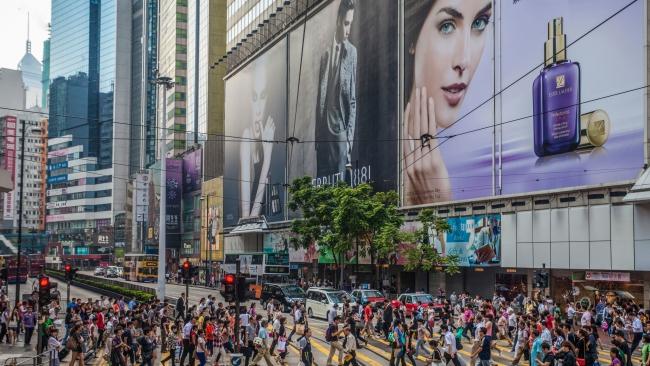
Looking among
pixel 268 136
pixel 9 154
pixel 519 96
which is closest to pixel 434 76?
pixel 519 96

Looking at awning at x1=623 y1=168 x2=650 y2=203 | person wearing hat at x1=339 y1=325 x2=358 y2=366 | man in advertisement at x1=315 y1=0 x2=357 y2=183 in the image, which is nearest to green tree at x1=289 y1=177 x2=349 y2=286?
man in advertisement at x1=315 y1=0 x2=357 y2=183

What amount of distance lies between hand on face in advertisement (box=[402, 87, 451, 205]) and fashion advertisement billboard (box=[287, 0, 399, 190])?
2261 mm

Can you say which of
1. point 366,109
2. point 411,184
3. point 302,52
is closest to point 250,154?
point 302,52

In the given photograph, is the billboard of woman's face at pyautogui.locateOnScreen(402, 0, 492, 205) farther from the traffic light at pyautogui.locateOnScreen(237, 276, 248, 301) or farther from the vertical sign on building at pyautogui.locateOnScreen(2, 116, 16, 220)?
the vertical sign on building at pyautogui.locateOnScreen(2, 116, 16, 220)

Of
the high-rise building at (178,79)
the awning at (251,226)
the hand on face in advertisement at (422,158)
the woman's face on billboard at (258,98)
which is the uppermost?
the high-rise building at (178,79)

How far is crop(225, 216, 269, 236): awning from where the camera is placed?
91.2m

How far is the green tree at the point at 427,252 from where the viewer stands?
162ft

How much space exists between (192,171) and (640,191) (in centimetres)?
10014

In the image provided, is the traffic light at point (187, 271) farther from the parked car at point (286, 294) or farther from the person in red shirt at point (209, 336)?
the parked car at point (286, 294)

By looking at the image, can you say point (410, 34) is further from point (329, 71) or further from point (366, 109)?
point (329, 71)

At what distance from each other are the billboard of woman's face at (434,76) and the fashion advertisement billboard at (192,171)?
69109 millimetres

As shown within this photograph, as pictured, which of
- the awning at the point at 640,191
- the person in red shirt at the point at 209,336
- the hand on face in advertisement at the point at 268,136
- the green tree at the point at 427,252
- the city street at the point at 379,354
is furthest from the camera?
the hand on face in advertisement at the point at 268,136

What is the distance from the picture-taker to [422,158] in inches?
2244

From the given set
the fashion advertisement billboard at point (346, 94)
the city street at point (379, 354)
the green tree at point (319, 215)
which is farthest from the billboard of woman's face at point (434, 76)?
the city street at point (379, 354)
